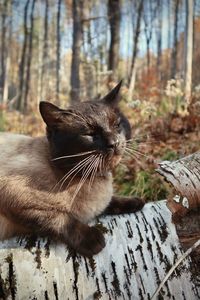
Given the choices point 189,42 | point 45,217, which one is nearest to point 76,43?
point 189,42

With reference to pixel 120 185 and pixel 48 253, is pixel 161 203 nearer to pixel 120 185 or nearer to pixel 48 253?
pixel 48 253

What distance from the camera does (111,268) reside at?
1.56 meters

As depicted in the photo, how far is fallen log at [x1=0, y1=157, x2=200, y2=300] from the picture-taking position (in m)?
1.49

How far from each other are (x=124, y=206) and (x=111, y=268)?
431 millimetres

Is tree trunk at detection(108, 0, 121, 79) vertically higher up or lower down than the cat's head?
higher up

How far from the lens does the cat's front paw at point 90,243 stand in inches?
62.6

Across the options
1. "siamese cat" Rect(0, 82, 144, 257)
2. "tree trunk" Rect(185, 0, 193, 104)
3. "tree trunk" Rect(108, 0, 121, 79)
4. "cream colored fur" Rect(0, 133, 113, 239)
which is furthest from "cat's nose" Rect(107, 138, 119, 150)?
"tree trunk" Rect(108, 0, 121, 79)

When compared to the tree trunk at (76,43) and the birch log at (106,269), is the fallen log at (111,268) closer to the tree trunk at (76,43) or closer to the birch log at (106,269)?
the birch log at (106,269)

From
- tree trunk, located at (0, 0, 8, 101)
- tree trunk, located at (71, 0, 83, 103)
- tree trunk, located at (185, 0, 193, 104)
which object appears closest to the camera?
tree trunk, located at (185, 0, 193, 104)

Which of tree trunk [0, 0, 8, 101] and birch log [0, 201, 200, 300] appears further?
tree trunk [0, 0, 8, 101]

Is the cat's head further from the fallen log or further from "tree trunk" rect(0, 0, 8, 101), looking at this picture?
"tree trunk" rect(0, 0, 8, 101)

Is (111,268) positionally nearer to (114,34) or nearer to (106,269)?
(106,269)

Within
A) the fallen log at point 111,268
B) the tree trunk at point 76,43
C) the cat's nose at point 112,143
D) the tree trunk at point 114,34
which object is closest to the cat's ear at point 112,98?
the cat's nose at point 112,143

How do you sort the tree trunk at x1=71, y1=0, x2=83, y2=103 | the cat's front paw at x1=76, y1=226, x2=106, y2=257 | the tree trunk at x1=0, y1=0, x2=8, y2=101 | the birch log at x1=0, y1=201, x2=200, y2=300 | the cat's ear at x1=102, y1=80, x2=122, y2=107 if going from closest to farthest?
the birch log at x1=0, y1=201, x2=200, y2=300, the cat's front paw at x1=76, y1=226, x2=106, y2=257, the cat's ear at x1=102, y1=80, x2=122, y2=107, the tree trunk at x1=71, y1=0, x2=83, y2=103, the tree trunk at x1=0, y1=0, x2=8, y2=101
